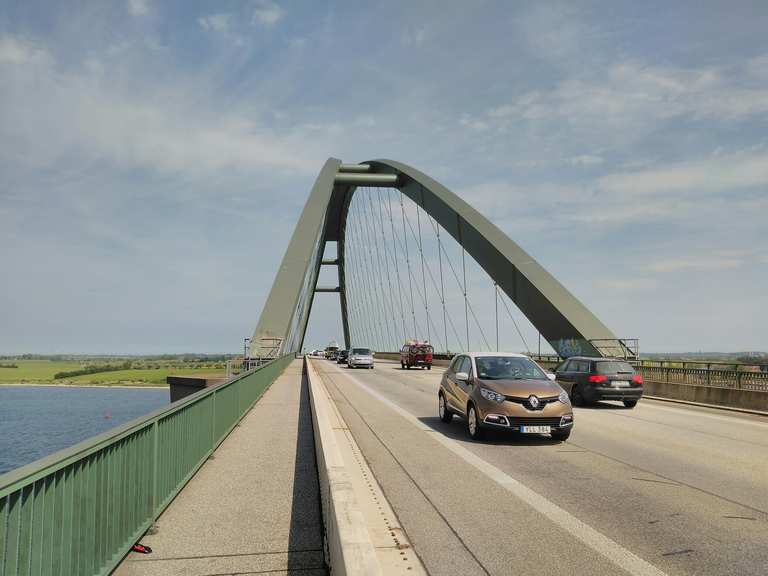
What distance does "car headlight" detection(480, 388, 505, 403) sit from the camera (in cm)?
1006

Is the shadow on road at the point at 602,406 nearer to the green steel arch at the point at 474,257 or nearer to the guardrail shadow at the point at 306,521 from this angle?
the green steel arch at the point at 474,257

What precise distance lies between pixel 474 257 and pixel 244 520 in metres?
32.6

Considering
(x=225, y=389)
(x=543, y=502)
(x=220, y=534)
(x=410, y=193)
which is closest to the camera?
(x=220, y=534)

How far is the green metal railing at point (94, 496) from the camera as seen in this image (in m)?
2.95

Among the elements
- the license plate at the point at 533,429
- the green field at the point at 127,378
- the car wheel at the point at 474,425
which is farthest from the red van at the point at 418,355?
the green field at the point at 127,378

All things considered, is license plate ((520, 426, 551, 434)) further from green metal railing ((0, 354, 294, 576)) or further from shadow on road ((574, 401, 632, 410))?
shadow on road ((574, 401, 632, 410))

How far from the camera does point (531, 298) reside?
3100cm

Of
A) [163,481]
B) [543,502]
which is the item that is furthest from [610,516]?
[163,481]

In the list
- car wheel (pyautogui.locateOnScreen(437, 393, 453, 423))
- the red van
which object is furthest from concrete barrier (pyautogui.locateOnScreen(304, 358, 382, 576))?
the red van

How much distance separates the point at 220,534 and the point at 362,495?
136cm

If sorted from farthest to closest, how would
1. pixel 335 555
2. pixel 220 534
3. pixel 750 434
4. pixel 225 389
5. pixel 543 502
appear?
pixel 750 434 < pixel 225 389 < pixel 543 502 < pixel 220 534 < pixel 335 555

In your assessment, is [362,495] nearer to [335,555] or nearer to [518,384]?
[335,555]

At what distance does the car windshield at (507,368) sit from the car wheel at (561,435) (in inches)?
42.6

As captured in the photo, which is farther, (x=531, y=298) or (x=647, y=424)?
(x=531, y=298)
